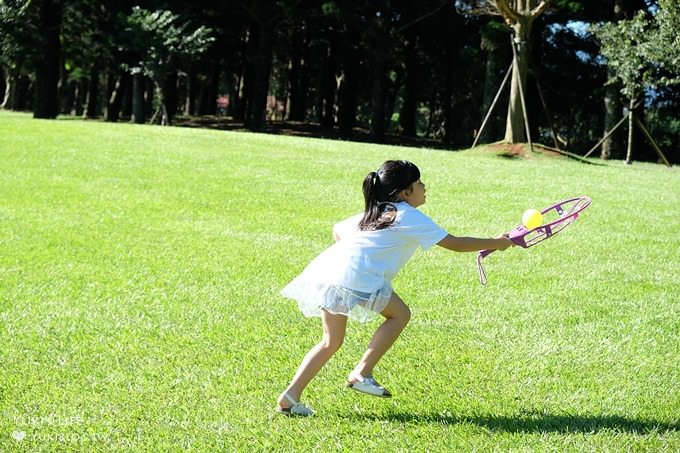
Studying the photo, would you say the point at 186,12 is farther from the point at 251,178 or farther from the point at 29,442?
the point at 29,442

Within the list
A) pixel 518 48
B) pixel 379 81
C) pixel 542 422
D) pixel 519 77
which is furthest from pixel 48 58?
pixel 542 422

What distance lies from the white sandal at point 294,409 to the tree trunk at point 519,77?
19732mm

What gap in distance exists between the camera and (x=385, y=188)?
15.1ft

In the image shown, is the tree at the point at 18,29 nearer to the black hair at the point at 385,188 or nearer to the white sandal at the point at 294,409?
the black hair at the point at 385,188

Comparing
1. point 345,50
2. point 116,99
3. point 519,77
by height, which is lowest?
point 116,99

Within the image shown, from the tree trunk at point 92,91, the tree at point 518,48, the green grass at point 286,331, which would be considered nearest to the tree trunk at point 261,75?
the tree trunk at point 92,91

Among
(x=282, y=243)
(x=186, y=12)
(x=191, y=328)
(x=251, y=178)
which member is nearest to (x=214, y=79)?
(x=186, y=12)

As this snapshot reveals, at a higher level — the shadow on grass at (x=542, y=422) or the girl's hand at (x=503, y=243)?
the girl's hand at (x=503, y=243)

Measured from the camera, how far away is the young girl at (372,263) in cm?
451

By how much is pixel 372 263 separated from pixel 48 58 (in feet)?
109

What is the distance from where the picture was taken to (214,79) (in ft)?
159

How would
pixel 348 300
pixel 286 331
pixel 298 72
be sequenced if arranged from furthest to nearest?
pixel 298 72
pixel 286 331
pixel 348 300

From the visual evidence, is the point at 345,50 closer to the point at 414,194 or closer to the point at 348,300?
the point at 414,194

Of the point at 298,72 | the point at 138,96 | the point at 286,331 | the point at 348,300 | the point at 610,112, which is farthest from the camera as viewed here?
the point at 298,72
